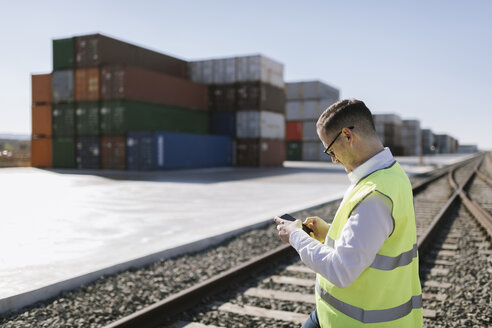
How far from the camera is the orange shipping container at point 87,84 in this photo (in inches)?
1231

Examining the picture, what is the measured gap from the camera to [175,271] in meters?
6.34

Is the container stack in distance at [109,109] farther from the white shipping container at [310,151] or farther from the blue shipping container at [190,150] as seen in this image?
the white shipping container at [310,151]

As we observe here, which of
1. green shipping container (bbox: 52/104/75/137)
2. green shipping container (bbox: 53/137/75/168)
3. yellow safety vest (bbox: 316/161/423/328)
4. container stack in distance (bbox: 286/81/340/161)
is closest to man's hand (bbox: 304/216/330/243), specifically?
yellow safety vest (bbox: 316/161/423/328)

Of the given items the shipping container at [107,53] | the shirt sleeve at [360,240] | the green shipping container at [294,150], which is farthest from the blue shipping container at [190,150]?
the shirt sleeve at [360,240]

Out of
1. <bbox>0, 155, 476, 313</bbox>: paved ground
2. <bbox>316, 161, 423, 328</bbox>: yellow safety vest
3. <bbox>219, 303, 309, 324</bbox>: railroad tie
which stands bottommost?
<bbox>219, 303, 309, 324</bbox>: railroad tie

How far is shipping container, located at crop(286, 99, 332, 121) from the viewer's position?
5644 cm

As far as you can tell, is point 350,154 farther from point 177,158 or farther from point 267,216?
point 177,158

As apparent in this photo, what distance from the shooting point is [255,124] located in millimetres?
37219

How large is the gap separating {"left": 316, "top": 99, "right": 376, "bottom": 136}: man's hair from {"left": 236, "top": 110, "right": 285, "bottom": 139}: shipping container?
35304mm

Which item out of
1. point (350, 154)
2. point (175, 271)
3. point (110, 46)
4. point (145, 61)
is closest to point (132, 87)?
point (110, 46)

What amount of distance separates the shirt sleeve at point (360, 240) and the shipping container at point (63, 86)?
111ft

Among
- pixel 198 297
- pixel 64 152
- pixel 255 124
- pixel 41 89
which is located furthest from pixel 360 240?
pixel 41 89

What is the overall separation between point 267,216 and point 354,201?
8.87m

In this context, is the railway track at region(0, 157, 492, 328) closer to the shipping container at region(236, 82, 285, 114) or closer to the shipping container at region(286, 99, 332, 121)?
the shipping container at region(236, 82, 285, 114)
